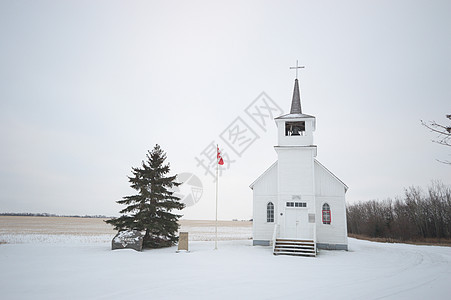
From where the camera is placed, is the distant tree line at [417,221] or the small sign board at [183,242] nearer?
the small sign board at [183,242]

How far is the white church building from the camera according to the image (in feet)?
60.4

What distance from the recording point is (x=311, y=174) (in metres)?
18.8

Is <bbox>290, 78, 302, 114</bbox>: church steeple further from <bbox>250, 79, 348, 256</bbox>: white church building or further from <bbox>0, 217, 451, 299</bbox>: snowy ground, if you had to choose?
<bbox>0, 217, 451, 299</bbox>: snowy ground

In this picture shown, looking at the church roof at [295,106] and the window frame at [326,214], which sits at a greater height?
the church roof at [295,106]

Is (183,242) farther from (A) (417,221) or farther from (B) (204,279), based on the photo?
(A) (417,221)

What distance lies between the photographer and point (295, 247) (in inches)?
664

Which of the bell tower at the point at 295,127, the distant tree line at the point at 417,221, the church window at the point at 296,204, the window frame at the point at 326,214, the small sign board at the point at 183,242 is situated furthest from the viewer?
the distant tree line at the point at 417,221

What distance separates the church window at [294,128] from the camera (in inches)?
795

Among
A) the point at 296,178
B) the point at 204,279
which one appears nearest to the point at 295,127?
the point at 296,178

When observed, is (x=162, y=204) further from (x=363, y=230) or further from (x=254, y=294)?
(x=363, y=230)

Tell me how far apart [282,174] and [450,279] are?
35.6ft

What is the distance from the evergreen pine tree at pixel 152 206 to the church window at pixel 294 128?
9217 mm

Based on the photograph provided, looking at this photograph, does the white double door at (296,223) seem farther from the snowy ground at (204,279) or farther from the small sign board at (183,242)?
the small sign board at (183,242)

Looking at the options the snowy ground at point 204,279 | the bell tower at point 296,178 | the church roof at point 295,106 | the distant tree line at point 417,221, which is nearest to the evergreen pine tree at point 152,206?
the snowy ground at point 204,279
